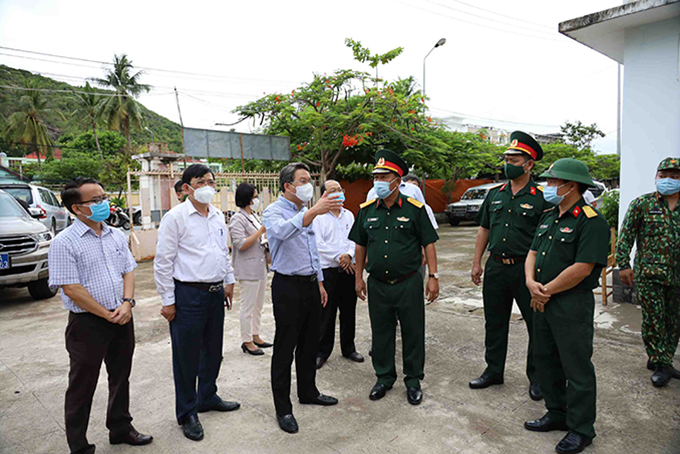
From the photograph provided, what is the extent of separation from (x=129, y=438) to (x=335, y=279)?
7.00ft

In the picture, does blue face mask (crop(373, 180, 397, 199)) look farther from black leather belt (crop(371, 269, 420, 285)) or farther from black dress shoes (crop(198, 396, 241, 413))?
black dress shoes (crop(198, 396, 241, 413))

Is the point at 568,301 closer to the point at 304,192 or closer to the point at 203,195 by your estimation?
the point at 304,192

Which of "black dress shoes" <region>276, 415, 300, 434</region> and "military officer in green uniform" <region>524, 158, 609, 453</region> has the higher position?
"military officer in green uniform" <region>524, 158, 609, 453</region>

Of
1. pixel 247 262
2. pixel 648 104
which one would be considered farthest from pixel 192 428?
pixel 648 104

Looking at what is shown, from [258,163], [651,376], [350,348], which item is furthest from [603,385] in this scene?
[258,163]

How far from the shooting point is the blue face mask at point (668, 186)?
357 cm

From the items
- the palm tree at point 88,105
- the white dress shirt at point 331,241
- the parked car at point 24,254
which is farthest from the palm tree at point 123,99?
the white dress shirt at point 331,241

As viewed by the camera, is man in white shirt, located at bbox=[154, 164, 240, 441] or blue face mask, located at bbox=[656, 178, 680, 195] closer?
man in white shirt, located at bbox=[154, 164, 240, 441]

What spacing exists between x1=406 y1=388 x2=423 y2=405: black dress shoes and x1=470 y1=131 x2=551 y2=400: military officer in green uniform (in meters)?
0.50

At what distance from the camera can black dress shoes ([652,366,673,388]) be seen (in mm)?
3520

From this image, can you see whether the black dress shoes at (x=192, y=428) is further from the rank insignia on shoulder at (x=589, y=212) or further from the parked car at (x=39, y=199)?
the parked car at (x=39, y=199)

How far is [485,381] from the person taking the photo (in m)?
3.65

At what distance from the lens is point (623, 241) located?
3.81m

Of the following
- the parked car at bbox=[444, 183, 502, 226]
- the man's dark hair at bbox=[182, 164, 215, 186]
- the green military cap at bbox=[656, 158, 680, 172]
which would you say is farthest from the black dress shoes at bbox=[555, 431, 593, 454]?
the parked car at bbox=[444, 183, 502, 226]
